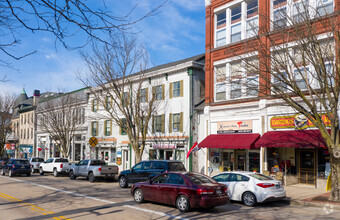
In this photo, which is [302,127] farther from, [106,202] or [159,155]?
[159,155]

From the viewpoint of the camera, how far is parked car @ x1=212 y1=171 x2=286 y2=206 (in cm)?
1272

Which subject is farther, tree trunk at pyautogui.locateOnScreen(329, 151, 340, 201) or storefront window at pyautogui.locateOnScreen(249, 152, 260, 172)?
storefront window at pyautogui.locateOnScreen(249, 152, 260, 172)

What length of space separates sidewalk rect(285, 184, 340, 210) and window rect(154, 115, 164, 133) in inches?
502

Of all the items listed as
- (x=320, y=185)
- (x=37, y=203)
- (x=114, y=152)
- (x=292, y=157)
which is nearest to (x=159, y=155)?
(x=114, y=152)

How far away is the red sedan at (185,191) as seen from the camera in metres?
11.0

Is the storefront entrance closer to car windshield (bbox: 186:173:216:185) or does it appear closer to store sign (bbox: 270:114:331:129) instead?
store sign (bbox: 270:114:331:129)

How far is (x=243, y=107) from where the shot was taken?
2122 cm

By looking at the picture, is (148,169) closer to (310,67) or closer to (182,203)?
(182,203)

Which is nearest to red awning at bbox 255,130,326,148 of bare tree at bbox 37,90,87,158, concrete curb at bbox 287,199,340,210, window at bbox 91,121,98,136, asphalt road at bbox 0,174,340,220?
concrete curb at bbox 287,199,340,210

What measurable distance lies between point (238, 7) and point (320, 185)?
12.9 meters

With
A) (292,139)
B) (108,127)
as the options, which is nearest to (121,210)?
(292,139)

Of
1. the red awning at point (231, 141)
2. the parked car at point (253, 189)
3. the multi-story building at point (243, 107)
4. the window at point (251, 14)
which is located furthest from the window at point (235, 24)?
the parked car at point (253, 189)

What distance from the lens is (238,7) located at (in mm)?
22688

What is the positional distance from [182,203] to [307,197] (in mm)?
6766
